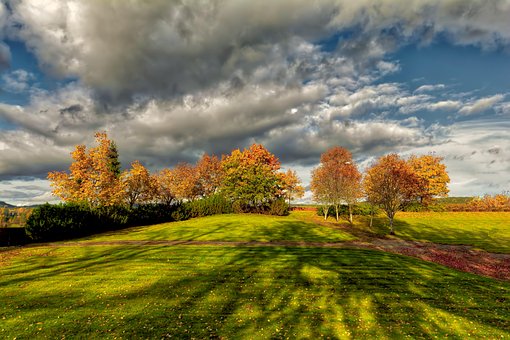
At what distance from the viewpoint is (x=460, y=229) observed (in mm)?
44062

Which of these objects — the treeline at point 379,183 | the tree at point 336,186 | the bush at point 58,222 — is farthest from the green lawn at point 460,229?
the bush at point 58,222

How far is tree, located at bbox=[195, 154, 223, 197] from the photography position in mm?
→ 86438

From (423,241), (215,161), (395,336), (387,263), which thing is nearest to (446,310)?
(395,336)

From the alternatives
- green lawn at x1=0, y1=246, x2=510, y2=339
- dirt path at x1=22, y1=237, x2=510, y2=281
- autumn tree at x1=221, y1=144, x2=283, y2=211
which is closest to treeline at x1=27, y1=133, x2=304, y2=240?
autumn tree at x1=221, y1=144, x2=283, y2=211

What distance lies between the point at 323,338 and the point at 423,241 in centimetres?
3240

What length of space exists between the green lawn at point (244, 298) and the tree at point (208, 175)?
64.1 metres

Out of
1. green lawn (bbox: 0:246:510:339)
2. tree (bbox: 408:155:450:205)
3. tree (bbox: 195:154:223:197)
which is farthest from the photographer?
tree (bbox: 195:154:223:197)

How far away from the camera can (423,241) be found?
35.0 meters

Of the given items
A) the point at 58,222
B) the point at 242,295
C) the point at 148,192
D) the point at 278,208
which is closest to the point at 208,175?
the point at 148,192

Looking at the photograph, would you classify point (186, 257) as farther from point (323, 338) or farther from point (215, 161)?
point (215, 161)

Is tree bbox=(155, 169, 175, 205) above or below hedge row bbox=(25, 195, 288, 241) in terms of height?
above

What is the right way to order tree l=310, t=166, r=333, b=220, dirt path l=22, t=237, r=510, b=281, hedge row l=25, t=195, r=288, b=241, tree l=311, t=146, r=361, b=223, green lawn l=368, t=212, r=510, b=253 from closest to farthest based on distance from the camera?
1. dirt path l=22, t=237, r=510, b=281
2. hedge row l=25, t=195, r=288, b=241
3. green lawn l=368, t=212, r=510, b=253
4. tree l=311, t=146, r=361, b=223
5. tree l=310, t=166, r=333, b=220

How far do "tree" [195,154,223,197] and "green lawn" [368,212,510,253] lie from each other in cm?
5081

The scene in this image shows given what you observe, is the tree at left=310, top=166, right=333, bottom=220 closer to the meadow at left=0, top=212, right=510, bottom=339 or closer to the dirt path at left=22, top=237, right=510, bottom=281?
the dirt path at left=22, top=237, right=510, bottom=281
